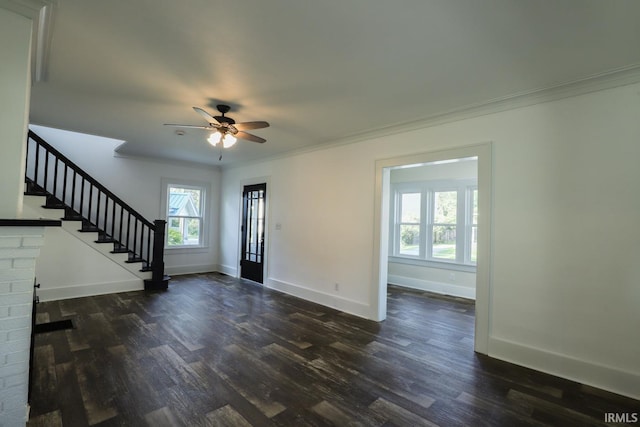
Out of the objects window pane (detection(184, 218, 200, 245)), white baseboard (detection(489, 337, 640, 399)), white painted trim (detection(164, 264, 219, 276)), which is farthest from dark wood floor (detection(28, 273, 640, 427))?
window pane (detection(184, 218, 200, 245))

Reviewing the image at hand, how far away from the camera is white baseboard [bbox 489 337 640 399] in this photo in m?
2.39

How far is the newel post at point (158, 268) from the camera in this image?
5.41 meters

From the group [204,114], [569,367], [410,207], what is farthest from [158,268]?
[569,367]

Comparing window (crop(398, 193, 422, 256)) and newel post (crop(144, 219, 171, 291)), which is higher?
window (crop(398, 193, 422, 256))

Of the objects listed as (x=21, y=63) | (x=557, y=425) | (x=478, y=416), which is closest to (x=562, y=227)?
→ (x=557, y=425)

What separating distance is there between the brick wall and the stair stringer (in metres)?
3.75

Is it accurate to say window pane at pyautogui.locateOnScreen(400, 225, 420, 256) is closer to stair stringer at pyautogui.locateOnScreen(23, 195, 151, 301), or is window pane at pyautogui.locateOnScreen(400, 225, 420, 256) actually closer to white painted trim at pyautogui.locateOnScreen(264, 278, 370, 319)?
white painted trim at pyautogui.locateOnScreen(264, 278, 370, 319)

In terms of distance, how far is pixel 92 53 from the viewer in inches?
95.3

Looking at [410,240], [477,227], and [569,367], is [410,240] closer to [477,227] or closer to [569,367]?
[477,227]

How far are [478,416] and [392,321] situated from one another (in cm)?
197

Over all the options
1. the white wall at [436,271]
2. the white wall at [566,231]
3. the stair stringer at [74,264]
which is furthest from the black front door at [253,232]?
the white wall at [566,231]

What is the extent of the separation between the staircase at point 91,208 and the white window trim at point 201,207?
58 centimetres

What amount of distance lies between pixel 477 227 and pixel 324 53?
233cm

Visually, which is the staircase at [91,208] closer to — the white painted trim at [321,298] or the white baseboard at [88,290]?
the white baseboard at [88,290]
